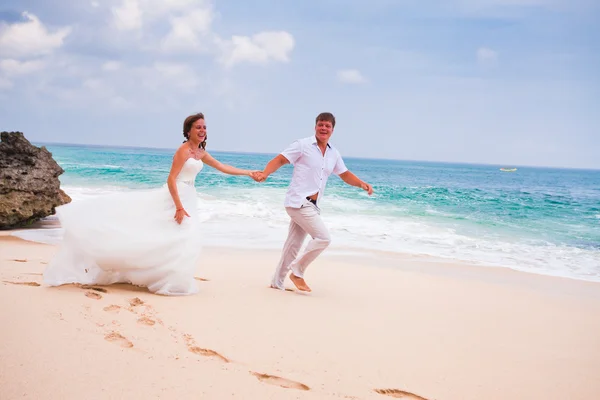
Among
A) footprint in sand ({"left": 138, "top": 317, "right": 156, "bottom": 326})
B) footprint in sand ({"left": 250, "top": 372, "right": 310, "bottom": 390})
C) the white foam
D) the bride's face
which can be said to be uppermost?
the bride's face

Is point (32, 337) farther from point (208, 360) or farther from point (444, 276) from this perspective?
point (444, 276)

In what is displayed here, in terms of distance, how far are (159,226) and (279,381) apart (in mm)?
2507

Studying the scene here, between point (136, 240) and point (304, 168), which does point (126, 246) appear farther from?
point (304, 168)

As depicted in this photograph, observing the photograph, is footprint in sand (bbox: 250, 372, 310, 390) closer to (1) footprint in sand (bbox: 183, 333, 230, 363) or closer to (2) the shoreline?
(1) footprint in sand (bbox: 183, 333, 230, 363)

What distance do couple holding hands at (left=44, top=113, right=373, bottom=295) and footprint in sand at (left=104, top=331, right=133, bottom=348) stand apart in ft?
4.46

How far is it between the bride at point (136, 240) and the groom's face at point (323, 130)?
1.47 m

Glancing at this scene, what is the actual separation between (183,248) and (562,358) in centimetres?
373

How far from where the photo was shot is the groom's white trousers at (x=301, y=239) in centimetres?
557

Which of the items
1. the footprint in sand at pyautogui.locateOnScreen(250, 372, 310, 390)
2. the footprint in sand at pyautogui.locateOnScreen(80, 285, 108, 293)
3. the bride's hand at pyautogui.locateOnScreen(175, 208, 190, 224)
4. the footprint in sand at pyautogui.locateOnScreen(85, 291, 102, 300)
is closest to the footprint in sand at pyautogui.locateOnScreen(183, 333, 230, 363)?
the footprint in sand at pyautogui.locateOnScreen(250, 372, 310, 390)

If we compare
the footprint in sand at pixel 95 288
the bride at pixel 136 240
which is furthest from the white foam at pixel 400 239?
the footprint in sand at pixel 95 288

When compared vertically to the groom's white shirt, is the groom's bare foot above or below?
below

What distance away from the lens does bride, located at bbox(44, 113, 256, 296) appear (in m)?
4.85

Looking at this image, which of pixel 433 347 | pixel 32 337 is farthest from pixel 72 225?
pixel 433 347

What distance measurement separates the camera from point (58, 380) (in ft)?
8.94
